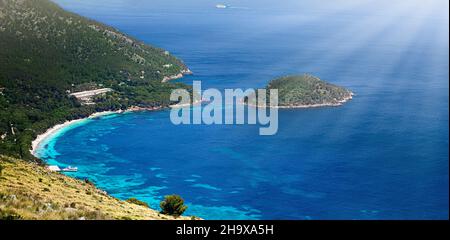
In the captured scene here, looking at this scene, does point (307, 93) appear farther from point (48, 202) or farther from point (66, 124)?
point (48, 202)

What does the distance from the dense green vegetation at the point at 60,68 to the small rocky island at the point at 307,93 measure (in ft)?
87.5

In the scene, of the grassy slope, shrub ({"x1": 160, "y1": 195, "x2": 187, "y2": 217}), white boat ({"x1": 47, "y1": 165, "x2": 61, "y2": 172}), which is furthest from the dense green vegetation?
the grassy slope

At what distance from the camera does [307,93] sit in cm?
12688

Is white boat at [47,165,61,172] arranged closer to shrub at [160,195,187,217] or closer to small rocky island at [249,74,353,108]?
shrub at [160,195,187,217]

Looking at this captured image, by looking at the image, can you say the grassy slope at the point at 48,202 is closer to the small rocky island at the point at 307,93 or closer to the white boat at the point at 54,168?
the white boat at the point at 54,168

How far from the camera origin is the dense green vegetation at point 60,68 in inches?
3957

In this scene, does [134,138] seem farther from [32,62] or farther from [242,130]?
[32,62]

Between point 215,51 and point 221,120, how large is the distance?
8930 cm

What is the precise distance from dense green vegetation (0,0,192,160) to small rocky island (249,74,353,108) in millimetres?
26669

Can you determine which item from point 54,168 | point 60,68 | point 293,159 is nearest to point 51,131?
point 54,168

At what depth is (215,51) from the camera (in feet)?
643

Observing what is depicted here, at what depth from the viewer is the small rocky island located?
124125mm

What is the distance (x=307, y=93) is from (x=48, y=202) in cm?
10796
